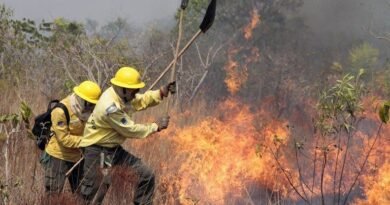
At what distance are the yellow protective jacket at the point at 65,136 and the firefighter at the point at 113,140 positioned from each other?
140 mm

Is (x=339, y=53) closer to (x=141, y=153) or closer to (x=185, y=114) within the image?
(x=185, y=114)

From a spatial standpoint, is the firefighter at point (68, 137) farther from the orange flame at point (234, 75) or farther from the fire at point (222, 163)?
the orange flame at point (234, 75)

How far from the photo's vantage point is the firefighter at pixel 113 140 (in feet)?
16.7

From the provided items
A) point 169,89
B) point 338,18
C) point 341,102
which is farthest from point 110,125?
point 338,18

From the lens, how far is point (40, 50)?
1339 centimetres

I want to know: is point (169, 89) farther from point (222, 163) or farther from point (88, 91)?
point (222, 163)

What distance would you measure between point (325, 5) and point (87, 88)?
43.0ft

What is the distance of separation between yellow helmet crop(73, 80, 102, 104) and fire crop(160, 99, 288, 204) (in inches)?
81.0

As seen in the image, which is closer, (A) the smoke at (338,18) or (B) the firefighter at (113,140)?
(B) the firefighter at (113,140)

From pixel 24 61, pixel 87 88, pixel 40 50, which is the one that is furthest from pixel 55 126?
pixel 40 50

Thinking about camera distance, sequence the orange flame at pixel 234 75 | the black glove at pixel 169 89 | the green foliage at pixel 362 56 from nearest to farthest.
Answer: the black glove at pixel 169 89 < the green foliage at pixel 362 56 < the orange flame at pixel 234 75

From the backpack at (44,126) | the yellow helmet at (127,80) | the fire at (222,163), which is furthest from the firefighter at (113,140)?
the fire at (222,163)

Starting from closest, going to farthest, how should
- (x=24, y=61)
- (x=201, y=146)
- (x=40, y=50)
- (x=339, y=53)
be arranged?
(x=201, y=146), (x=24, y=61), (x=40, y=50), (x=339, y=53)

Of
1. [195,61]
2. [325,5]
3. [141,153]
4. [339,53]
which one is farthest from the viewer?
[195,61]
